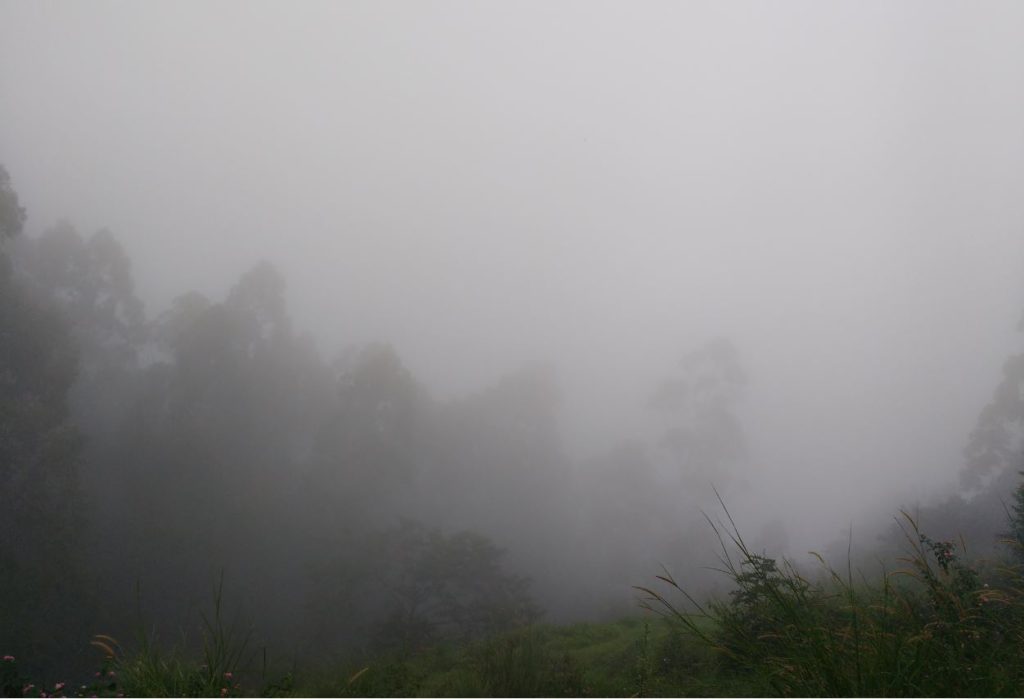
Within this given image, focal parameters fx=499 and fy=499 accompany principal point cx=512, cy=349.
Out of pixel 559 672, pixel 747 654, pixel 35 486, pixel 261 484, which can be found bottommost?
pixel 559 672

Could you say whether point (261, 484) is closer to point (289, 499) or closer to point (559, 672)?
point (289, 499)

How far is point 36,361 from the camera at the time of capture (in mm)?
7129

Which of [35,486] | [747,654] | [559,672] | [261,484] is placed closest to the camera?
[747,654]

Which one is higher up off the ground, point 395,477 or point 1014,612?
point 395,477

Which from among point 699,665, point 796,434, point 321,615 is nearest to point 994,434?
point 796,434

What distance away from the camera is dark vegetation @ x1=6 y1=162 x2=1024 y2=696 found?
6.40 meters

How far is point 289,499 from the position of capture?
8.30 m

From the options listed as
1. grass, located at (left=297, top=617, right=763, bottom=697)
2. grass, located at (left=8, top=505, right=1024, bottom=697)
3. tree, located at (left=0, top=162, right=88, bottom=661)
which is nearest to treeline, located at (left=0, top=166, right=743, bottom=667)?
tree, located at (left=0, top=162, right=88, bottom=661)

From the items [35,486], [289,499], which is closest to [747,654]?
[289,499]

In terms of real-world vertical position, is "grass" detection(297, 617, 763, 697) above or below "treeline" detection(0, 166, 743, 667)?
below

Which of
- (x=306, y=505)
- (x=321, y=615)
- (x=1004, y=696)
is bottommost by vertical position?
(x=321, y=615)

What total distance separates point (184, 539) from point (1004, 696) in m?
9.03

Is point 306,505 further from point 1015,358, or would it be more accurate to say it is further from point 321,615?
point 1015,358

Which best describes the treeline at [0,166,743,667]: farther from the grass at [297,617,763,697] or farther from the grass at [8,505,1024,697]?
the grass at [297,617,763,697]
